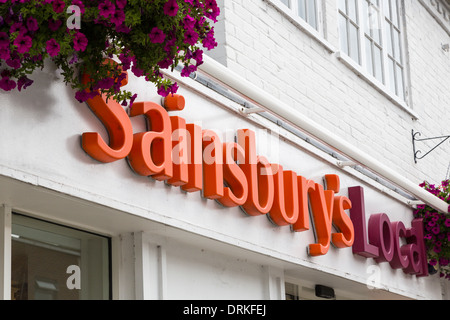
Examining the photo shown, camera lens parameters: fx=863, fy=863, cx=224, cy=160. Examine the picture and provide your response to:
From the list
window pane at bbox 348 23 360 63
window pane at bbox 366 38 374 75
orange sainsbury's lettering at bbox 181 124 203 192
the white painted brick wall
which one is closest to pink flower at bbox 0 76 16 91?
orange sainsbury's lettering at bbox 181 124 203 192

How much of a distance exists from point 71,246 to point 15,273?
0.49m

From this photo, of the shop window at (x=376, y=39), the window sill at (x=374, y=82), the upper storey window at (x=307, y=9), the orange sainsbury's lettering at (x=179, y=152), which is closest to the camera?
the orange sainsbury's lettering at (x=179, y=152)

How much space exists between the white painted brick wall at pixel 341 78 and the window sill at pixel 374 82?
45mm

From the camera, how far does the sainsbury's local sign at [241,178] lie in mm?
4840

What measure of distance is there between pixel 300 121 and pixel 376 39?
3.23m

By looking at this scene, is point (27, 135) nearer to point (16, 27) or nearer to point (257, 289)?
point (16, 27)

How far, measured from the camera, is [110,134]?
483 cm

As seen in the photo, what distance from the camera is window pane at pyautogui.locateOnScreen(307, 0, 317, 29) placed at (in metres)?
7.78

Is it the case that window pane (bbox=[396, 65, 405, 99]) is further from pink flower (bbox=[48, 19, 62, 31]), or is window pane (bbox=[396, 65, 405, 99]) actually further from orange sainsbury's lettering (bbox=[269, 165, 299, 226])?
pink flower (bbox=[48, 19, 62, 31])

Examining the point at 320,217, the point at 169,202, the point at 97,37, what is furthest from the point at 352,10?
the point at 97,37

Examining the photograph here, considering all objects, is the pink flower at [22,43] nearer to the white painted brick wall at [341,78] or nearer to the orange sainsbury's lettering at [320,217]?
the white painted brick wall at [341,78]

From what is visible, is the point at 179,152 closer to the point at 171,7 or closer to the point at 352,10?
the point at 171,7

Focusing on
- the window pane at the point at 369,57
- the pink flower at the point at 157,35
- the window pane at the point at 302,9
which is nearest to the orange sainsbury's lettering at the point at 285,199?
the window pane at the point at 302,9

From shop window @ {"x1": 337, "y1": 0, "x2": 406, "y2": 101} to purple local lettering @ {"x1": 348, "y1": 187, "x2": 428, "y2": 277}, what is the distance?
1560 millimetres
